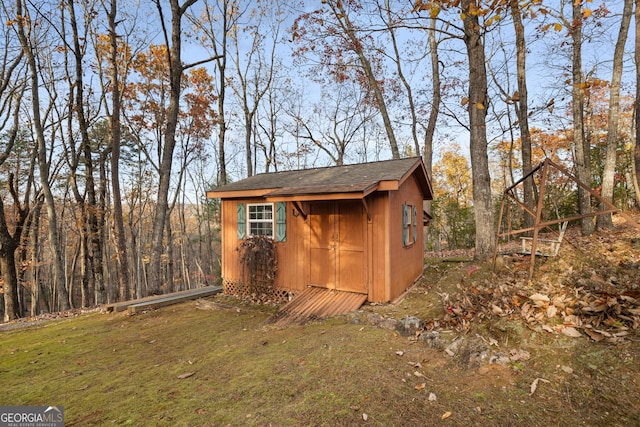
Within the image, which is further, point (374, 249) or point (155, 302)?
point (155, 302)

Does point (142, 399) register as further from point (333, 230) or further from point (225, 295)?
point (225, 295)

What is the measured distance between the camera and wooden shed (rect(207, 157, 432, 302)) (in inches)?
233

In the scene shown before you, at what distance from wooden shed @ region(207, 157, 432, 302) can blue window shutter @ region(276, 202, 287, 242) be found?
1.0 inches

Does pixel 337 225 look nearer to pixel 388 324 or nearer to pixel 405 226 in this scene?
pixel 405 226

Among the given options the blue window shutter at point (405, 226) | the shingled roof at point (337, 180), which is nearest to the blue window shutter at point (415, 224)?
the blue window shutter at point (405, 226)

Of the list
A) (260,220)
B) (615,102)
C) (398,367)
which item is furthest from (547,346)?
(615,102)

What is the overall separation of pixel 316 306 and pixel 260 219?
285 centimetres

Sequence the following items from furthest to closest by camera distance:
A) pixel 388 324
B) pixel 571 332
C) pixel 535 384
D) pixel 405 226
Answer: pixel 405 226 < pixel 388 324 < pixel 571 332 < pixel 535 384

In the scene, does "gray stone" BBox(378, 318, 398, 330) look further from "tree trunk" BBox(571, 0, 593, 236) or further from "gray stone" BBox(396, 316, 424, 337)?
"tree trunk" BBox(571, 0, 593, 236)

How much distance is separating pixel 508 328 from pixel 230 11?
17172 millimetres

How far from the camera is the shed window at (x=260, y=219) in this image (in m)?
7.40

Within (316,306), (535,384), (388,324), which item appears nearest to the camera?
(535,384)

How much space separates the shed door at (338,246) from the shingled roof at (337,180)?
23.9 inches

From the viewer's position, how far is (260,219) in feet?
24.7
